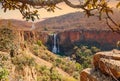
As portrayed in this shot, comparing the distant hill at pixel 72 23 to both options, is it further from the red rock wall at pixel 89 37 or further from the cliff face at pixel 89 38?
the cliff face at pixel 89 38

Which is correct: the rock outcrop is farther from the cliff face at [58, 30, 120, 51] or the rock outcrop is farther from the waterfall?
the cliff face at [58, 30, 120, 51]

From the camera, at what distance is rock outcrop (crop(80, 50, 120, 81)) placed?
977 cm

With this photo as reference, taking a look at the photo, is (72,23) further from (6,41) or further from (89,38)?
(6,41)

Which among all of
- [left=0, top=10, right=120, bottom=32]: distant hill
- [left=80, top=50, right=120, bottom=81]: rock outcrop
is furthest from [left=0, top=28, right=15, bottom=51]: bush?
[left=0, top=10, right=120, bottom=32]: distant hill

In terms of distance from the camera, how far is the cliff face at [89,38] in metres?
94.1

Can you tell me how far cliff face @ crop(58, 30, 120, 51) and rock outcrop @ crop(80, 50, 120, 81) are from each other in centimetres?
8168

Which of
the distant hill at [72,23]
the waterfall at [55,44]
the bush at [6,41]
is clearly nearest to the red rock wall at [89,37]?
the waterfall at [55,44]

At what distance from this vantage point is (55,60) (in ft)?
183

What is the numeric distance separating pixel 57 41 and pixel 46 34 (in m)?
9.92

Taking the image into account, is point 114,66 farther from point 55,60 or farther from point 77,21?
point 77,21

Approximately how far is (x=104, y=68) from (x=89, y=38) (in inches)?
3311

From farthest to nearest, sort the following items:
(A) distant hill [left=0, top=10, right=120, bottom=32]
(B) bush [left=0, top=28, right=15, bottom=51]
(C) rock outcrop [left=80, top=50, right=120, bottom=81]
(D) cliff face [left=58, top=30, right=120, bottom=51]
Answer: (A) distant hill [left=0, top=10, right=120, bottom=32] < (D) cliff face [left=58, top=30, right=120, bottom=51] < (B) bush [left=0, top=28, right=15, bottom=51] < (C) rock outcrop [left=80, top=50, right=120, bottom=81]

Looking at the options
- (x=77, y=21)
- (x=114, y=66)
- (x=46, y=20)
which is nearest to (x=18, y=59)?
(x=114, y=66)

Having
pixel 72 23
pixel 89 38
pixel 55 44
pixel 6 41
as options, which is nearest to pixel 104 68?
pixel 6 41
